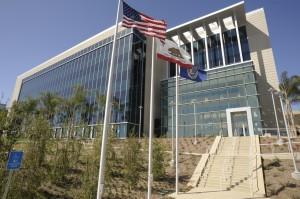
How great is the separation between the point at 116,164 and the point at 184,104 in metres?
24.6

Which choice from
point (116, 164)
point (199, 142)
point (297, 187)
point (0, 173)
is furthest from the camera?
point (199, 142)

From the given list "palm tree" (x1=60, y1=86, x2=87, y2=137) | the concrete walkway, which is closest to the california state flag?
the concrete walkway

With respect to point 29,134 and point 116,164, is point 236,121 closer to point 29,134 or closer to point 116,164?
point 116,164

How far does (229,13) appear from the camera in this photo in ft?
132

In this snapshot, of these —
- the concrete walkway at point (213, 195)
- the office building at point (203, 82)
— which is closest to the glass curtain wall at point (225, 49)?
the office building at point (203, 82)

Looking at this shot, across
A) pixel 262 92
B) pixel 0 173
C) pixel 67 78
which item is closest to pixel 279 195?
pixel 0 173

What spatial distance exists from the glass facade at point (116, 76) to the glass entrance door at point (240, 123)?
1633 centimetres

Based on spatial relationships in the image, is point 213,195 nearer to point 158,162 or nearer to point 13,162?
point 158,162

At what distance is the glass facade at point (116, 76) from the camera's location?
35.6 m

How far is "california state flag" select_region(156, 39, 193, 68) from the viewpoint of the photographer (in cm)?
1244

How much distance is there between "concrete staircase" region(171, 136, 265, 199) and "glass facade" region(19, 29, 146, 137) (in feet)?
54.0

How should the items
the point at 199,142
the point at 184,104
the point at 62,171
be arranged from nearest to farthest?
the point at 62,171 → the point at 199,142 → the point at 184,104

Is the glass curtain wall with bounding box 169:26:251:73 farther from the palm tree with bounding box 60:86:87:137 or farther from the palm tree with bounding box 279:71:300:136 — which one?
the palm tree with bounding box 60:86:87:137

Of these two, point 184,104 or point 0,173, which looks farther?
point 184,104
